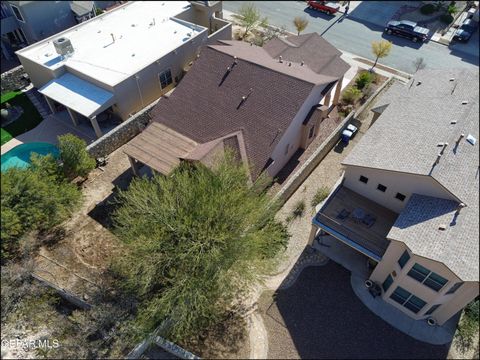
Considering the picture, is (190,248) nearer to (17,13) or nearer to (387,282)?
(387,282)

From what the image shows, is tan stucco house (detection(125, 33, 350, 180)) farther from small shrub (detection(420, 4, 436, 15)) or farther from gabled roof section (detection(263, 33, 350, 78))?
small shrub (detection(420, 4, 436, 15))

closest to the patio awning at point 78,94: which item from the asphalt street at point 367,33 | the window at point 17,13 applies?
the window at point 17,13

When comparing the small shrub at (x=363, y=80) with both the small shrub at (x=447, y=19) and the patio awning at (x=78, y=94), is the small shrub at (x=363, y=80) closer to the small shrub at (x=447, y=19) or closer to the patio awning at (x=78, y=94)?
the small shrub at (x=447, y=19)

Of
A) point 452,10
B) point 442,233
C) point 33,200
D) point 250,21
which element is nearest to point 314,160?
point 442,233

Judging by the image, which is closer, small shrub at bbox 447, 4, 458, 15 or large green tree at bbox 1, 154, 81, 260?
large green tree at bbox 1, 154, 81, 260

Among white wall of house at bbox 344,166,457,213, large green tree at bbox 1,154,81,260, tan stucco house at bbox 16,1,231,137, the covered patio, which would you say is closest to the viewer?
white wall of house at bbox 344,166,457,213

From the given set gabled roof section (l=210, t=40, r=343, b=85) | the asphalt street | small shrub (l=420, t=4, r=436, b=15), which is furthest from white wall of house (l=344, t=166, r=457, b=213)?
small shrub (l=420, t=4, r=436, b=15)
